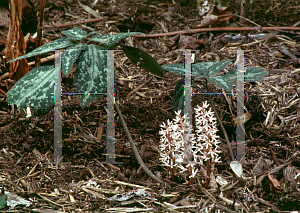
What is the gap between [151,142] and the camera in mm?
1646

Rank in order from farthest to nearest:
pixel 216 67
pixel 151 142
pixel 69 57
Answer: pixel 151 142
pixel 216 67
pixel 69 57

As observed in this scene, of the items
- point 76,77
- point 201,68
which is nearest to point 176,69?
point 201,68

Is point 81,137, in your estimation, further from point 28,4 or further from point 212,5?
point 212,5

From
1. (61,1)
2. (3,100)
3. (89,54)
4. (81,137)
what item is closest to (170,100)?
(81,137)

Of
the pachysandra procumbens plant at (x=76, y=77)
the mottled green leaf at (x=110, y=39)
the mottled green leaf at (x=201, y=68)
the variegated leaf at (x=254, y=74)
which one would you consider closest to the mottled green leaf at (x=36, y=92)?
the pachysandra procumbens plant at (x=76, y=77)

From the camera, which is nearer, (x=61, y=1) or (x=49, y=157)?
(x=49, y=157)

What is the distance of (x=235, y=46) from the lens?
2279 mm

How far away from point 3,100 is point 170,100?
3.60 feet

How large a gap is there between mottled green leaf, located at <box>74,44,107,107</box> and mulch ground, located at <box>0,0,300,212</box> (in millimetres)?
459

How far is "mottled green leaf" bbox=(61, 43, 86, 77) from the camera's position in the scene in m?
1.21

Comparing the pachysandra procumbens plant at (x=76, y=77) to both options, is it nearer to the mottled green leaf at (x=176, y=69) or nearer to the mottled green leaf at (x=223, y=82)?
the mottled green leaf at (x=176, y=69)

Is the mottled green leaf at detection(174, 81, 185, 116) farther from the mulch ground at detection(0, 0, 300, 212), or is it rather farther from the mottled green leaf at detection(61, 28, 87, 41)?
the mottled green leaf at detection(61, 28, 87, 41)

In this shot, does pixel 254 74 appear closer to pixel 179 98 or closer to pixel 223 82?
pixel 223 82

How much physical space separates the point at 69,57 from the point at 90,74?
0.11 meters
